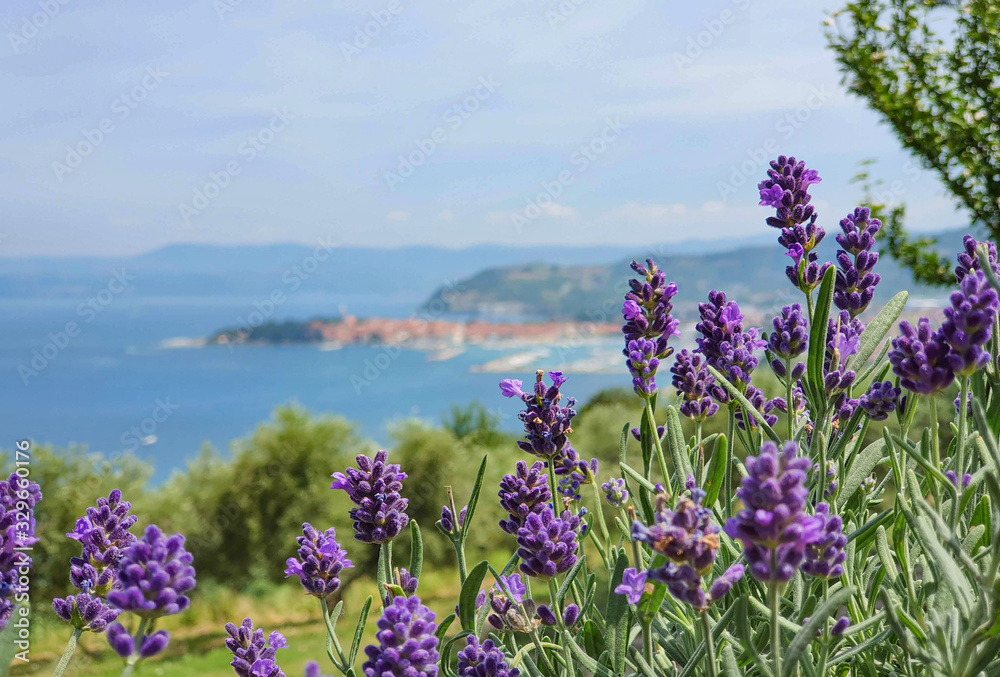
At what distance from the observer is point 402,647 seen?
29.8 inches

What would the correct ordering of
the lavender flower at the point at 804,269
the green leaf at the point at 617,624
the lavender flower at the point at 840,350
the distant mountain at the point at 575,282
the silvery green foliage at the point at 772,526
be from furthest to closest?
1. the distant mountain at the point at 575,282
2. the lavender flower at the point at 804,269
3. the lavender flower at the point at 840,350
4. the green leaf at the point at 617,624
5. the silvery green foliage at the point at 772,526

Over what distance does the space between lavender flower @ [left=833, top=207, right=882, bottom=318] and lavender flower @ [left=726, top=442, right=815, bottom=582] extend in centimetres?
72

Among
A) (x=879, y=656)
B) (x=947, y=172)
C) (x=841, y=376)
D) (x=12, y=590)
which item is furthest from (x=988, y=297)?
(x=947, y=172)

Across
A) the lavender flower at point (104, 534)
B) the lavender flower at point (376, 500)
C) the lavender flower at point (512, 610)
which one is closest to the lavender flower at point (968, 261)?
the lavender flower at point (512, 610)

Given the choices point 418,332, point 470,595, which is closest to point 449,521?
point 470,595

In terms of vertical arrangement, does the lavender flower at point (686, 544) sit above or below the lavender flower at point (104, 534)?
above

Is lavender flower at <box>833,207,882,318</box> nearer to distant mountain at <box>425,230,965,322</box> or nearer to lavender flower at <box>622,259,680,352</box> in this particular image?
lavender flower at <box>622,259,680,352</box>

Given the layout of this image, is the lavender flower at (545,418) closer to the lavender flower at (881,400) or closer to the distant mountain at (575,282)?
the lavender flower at (881,400)

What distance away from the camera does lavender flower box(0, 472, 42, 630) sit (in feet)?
3.31

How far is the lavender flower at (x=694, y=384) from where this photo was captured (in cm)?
134

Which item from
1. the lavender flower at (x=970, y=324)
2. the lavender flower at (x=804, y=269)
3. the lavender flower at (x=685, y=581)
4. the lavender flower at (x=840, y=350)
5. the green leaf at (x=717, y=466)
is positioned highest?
the lavender flower at (x=804, y=269)

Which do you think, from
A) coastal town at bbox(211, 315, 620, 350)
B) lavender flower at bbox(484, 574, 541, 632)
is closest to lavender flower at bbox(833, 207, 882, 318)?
lavender flower at bbox(484, 574, 541, 632)

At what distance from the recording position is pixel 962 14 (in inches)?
281

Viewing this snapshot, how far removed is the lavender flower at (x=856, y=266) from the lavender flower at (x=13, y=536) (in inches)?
49.2
